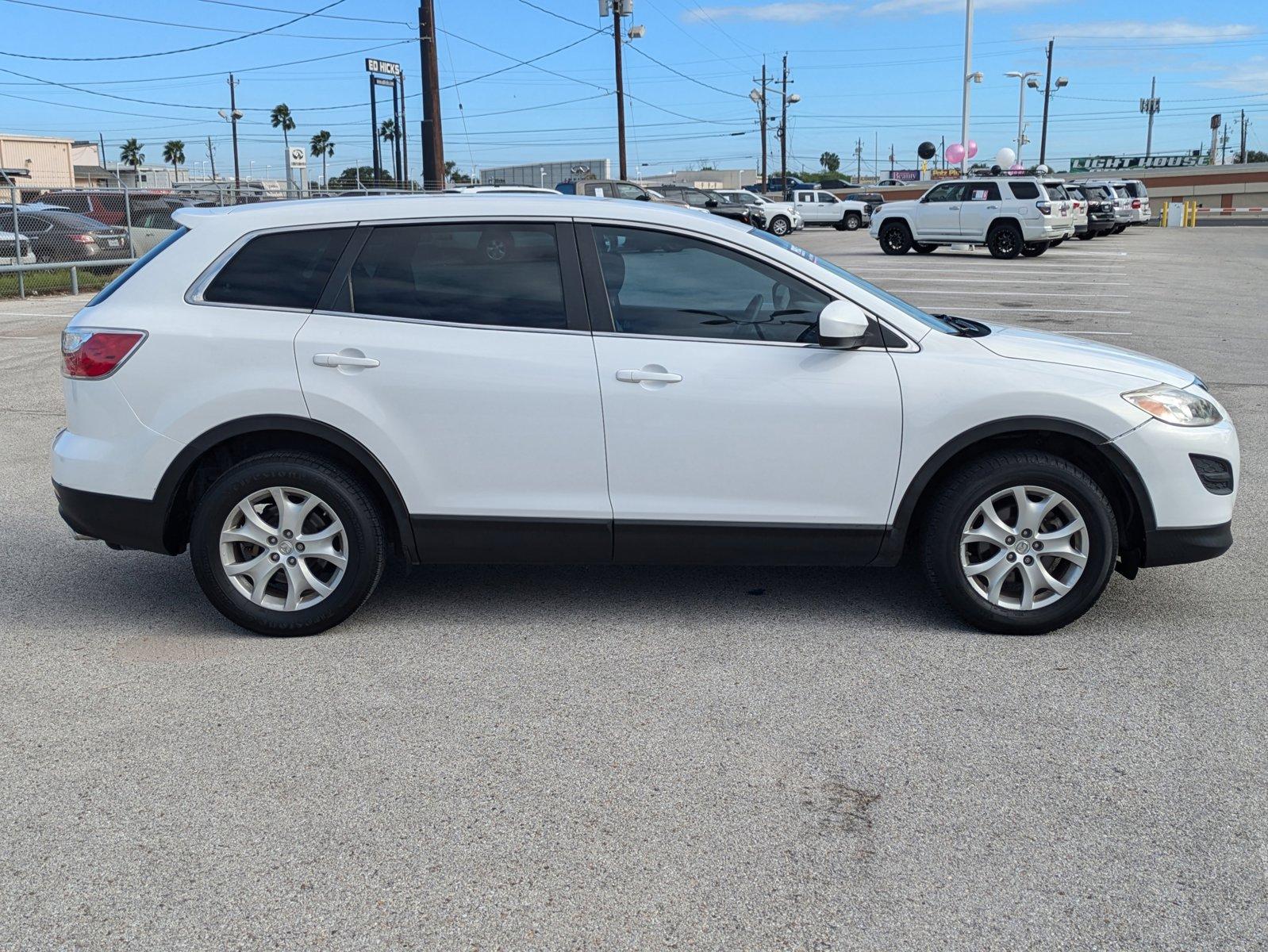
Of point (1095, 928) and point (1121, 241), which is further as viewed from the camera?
point (1121, 241)

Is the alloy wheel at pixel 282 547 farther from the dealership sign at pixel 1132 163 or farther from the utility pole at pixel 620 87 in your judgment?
the dealership sign at pixel 1132 163

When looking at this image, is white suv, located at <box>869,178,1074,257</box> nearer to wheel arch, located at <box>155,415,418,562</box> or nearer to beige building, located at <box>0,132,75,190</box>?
wheel arch, located at <box>155,415,418,562</box>

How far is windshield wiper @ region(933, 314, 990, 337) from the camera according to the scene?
507 centimetres

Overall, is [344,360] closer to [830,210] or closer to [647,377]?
[647,377]

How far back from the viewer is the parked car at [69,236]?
779 inches

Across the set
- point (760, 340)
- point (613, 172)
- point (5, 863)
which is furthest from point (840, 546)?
point (613, 172)

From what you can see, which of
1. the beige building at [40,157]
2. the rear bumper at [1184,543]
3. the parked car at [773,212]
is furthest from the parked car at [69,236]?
the beige building at [40,157]

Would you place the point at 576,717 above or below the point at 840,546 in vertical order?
below

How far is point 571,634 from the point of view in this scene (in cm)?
490

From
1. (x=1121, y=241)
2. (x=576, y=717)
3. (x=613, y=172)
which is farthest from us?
(x=613, y=172)

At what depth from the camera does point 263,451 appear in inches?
191

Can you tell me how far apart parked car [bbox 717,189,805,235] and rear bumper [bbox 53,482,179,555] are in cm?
3748

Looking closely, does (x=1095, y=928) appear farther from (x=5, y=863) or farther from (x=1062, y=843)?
(x=5, y=863)

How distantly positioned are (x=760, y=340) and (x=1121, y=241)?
118ft
